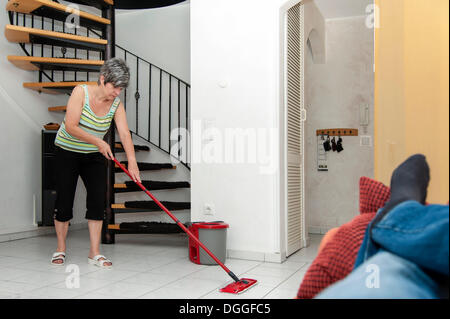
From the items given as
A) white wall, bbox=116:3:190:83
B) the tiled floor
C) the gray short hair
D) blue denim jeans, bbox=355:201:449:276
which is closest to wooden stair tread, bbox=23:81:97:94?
white wall, bbox=116:3:190:83

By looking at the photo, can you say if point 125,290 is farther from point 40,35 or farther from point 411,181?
point 40,35

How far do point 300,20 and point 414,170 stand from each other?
3.48 m

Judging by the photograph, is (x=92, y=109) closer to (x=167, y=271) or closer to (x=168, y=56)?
(x=167, y=271)

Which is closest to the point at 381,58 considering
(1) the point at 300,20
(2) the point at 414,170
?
(2) the point at 414,170

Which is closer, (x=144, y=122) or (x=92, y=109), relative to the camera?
(x=92, y=109)

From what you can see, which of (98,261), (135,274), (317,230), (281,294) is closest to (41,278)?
(98,261)

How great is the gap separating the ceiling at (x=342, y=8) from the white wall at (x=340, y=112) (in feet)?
0.32

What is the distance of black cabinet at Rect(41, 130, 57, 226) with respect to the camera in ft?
14.6

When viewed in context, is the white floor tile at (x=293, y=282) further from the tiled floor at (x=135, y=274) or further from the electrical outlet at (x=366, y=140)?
the electrical outlet at (x=366, y=140)

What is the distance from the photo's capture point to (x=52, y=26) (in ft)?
15.0

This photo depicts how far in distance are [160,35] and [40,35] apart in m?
1.69

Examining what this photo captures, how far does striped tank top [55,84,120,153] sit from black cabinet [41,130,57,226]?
65.1 inches

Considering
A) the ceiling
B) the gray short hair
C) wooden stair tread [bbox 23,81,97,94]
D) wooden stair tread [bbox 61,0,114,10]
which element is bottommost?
the gray short hair

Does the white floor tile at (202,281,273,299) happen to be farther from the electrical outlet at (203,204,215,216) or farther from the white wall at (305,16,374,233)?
the white wall at (305,16,374,233)
